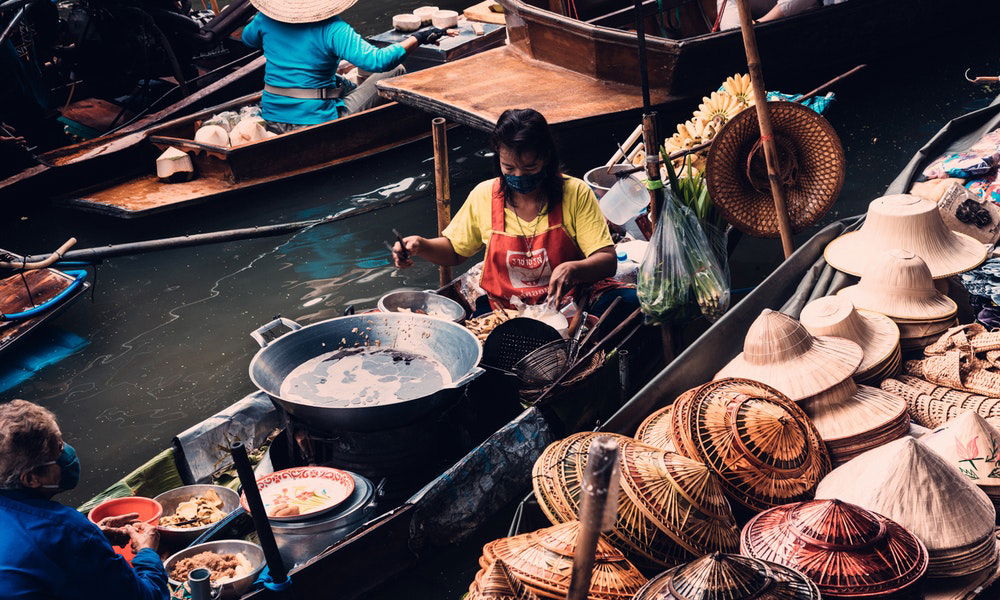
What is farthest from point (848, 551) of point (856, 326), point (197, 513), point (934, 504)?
point (197, 513)

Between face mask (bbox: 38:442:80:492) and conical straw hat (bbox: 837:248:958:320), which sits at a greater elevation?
face mask (bbox: 38:442:80:492)

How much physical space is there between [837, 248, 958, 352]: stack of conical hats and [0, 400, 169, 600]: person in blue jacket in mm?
3156

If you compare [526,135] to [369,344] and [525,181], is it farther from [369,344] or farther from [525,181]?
[369,344]

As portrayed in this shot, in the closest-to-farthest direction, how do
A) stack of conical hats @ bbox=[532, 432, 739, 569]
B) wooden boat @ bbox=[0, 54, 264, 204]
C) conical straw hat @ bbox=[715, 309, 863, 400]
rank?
1. stack of conical hats @ bbox=[532, 432, 739, 569]
2. conical straw hat @ bbox=[715, 309, 863, 400]
3. wooden boat @ bbox=[0, 54, 264, 204]

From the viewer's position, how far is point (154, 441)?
5285 millimetres

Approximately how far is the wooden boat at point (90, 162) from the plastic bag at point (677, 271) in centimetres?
519

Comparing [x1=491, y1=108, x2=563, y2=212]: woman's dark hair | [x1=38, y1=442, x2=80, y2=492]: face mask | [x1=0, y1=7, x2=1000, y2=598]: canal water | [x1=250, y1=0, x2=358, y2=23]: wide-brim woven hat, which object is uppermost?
[x1=250, y1=0, x2=358, y2=23]: wide-brim woven hat

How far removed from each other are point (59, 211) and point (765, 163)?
6.29 m

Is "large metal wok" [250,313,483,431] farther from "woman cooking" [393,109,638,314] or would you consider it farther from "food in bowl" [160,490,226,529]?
"food in bowl" [160,490,226,529]

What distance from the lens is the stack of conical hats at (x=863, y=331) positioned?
3.65 m

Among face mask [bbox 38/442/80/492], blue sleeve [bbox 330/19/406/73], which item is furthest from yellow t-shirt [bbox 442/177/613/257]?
blue sleeve [bbox 330/19/406/73]

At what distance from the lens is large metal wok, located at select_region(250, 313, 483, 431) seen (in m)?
3.53

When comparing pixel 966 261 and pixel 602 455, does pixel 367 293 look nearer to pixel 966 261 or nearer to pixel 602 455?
pixel 966 261

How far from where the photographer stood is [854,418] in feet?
11.0
